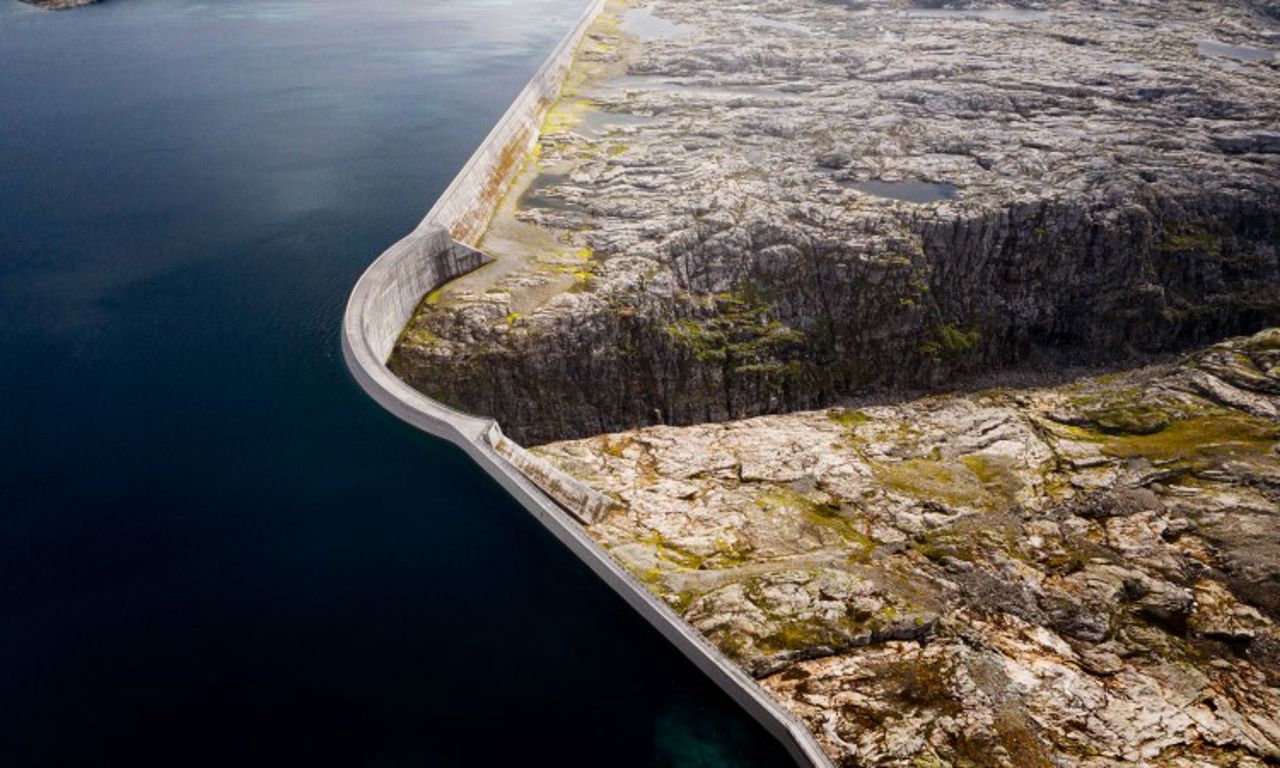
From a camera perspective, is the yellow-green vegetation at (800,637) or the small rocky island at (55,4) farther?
the small rocky island at (55,4)

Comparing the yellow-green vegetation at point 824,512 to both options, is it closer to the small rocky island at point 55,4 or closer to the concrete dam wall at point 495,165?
the concrete dam wall at point 495,165

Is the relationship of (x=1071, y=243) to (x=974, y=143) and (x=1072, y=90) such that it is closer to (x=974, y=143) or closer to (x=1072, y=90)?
(x=974, y=143)

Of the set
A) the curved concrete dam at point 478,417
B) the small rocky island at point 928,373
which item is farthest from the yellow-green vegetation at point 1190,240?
the curved concrete dam at point 478,417

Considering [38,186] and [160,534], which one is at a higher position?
[38,186]

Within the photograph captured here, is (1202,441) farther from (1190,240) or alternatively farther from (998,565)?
(1190,240)

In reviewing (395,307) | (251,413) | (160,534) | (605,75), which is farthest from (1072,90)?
(160,534)
